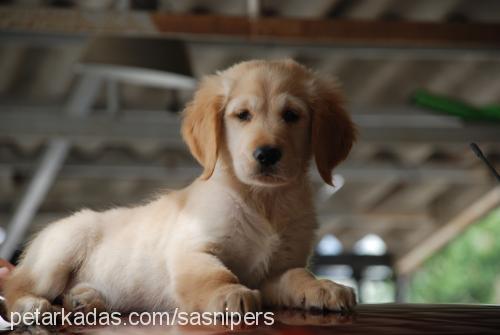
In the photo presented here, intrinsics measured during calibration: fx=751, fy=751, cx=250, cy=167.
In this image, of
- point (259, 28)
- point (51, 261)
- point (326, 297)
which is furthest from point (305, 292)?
point (259, 28)

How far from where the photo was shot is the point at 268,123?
5.71ft

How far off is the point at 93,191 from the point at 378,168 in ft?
13.0

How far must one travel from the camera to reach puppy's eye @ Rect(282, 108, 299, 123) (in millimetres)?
1776

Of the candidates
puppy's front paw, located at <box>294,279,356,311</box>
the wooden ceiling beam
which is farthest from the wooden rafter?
puppy's front paw, located at <box>294,279,356,311</box>

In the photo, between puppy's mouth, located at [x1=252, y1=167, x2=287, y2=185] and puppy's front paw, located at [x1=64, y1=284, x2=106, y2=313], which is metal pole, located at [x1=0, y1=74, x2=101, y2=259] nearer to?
puppy's front paw, located at [x1=64, y1=284, x2=106, y2=313]

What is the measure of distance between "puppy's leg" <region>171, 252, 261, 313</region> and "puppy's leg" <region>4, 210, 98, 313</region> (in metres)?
0.28

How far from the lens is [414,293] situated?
15.0 meters

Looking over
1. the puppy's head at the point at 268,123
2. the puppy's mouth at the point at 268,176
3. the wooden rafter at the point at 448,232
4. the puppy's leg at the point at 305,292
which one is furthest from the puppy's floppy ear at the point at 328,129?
the wooden rafter at the point at 448,232

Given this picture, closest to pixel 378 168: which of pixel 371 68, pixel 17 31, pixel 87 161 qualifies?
pixel 371 68

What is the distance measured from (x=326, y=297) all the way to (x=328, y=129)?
538 mm

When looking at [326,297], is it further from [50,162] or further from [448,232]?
[448,232]

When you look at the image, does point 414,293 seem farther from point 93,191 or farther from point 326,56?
point 326,56

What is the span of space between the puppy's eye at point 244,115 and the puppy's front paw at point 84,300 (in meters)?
0.53

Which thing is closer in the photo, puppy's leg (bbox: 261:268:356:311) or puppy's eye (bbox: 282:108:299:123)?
puppy's leg (bbox: 261:268:356:311)
